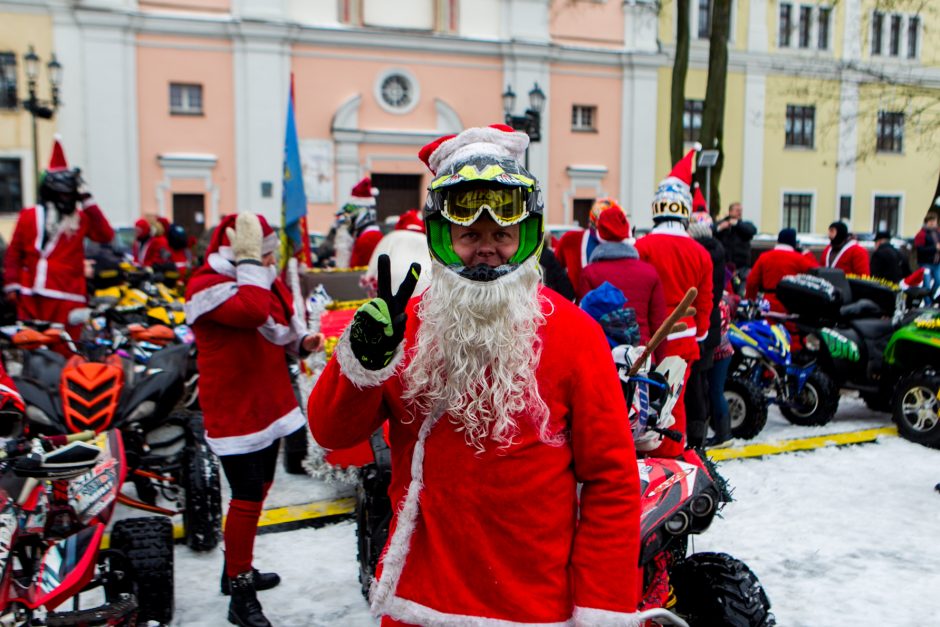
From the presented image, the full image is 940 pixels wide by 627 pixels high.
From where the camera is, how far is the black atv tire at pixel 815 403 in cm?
719

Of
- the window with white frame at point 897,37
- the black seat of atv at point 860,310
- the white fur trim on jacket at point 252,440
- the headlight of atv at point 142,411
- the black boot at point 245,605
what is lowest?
the black boot at point 245,605

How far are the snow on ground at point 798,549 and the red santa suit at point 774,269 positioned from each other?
246 centimetres

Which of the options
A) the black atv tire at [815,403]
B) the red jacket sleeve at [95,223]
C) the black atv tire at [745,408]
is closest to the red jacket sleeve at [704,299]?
the black atv tire at [745,408]

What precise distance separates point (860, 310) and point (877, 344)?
43 cm

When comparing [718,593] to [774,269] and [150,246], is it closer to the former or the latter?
[774,269]

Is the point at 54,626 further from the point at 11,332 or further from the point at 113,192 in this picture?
the point at 113,192

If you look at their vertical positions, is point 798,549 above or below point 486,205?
below

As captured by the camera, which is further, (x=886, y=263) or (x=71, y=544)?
(x=886, y=263)

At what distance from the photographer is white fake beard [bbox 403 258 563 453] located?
1929 millimetres

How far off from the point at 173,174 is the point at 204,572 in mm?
21421

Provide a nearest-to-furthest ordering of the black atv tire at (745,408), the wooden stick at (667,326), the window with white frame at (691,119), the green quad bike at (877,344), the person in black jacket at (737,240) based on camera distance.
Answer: the wooden stick at (667,326) < the green quad bike at (877,344) < the black atv tire at (745,408) < the person in black jacket at (737,240) < the window with white frame at (691,119)

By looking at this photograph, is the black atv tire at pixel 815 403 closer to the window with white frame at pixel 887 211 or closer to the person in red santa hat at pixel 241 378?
the person in red santa hat at pixel 241 378

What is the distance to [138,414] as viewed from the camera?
462 centimetres

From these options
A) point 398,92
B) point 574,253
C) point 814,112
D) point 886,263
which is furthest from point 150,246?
point 814,112
